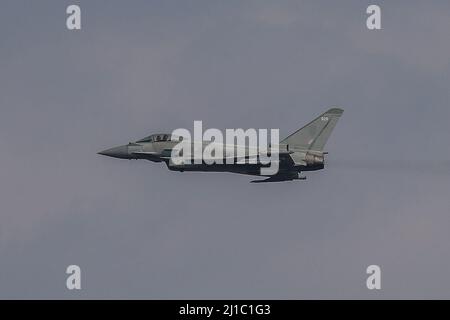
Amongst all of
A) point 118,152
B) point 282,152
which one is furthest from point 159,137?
point 282,152

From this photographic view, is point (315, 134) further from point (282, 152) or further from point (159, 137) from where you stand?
point (159, 137)

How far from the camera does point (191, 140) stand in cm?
10625

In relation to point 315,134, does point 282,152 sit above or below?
below

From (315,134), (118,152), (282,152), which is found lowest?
(282,152)

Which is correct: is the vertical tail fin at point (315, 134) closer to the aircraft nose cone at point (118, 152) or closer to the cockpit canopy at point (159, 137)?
the cockpit canopy at point (159, 137)

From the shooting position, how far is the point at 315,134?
10731 centimetres

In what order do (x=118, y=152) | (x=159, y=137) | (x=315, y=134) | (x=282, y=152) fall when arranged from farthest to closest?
1. (x=118, y=152)
2. (x=159, y=137)
3. (x=315, y=134)
4. (x=282, y=152)

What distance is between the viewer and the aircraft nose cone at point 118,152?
4259 inches

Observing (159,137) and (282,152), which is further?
(159,137)

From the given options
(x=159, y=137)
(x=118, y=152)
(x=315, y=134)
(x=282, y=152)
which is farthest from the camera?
(x=118, y=152)

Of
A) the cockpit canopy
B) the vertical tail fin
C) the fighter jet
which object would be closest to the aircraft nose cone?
the fighter jet

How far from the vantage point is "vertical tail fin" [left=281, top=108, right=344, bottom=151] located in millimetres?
106750

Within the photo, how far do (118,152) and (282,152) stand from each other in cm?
1127
